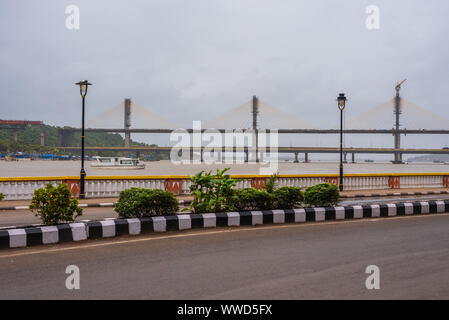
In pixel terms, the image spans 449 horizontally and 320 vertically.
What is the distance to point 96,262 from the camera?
5730mm

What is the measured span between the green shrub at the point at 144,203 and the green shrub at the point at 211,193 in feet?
1.78

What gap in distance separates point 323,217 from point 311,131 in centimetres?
8228

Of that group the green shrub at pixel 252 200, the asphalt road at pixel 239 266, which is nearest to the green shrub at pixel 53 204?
the asphalt road at pixel 239 266

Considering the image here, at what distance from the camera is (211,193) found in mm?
9102

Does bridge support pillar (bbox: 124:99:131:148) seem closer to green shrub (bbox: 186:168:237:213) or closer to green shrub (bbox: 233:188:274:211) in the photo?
green shrub (bbox: 233:188:274:211)

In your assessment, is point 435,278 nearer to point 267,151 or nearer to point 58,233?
point 58,233

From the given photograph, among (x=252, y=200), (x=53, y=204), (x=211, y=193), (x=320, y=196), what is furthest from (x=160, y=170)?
(x=53, y=204)

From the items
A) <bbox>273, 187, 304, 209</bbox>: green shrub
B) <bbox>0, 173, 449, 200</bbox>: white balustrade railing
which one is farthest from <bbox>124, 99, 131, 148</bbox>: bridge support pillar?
<bbox>273, 187, 304, 209</bbox>: green shrub

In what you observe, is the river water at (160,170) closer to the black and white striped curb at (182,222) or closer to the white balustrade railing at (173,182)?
the white balustrade railing at (173,182)

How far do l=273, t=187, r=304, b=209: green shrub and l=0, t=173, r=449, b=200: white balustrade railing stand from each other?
4.58m

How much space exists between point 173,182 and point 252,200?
7.78 m

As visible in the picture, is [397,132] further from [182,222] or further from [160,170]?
[182,222]
